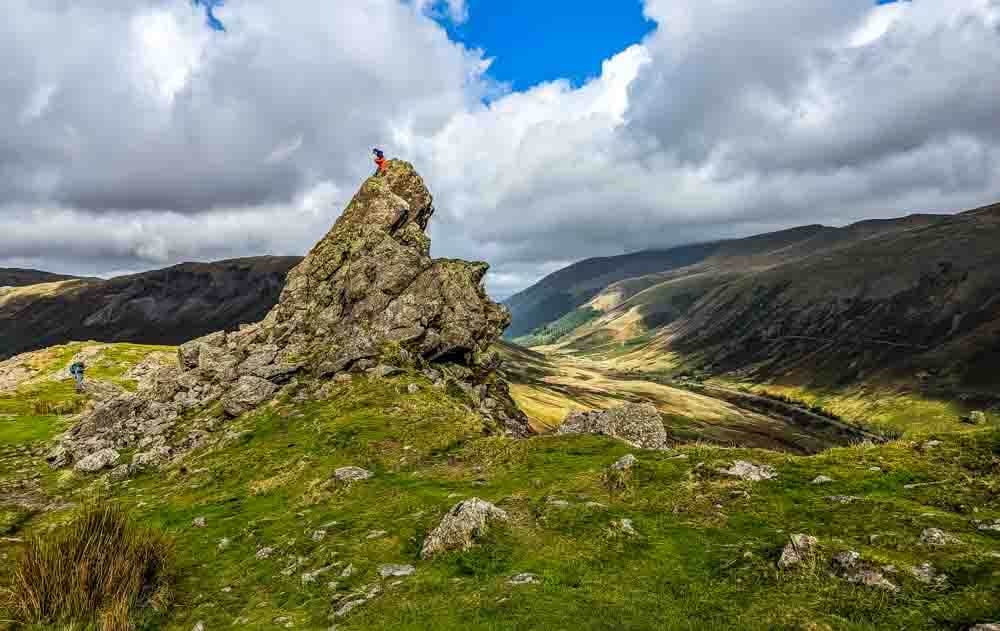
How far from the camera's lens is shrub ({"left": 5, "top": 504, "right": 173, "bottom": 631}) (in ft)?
60.4

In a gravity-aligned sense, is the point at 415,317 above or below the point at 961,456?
above

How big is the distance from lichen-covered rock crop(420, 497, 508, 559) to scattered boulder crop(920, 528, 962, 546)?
44.1ft

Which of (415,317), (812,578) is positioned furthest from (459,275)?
(812,578)

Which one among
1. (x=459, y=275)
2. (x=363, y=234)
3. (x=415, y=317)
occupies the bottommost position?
(x=415, y=317)

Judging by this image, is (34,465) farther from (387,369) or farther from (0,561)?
(387,369)

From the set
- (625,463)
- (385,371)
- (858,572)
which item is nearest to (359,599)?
(625,463)

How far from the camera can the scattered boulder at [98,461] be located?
44.0m

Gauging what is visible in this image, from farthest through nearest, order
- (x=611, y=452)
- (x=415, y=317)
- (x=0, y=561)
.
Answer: (x=415, y=317)
(x=611, y=452)
(x=0, y=561)

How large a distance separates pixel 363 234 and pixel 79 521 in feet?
165

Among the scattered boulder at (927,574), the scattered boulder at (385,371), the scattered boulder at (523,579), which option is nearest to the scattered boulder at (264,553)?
the scattered boulder at (523,579)

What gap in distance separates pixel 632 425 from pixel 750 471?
1462 centimetres

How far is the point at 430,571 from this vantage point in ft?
61.7

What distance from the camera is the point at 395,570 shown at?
19562 mm

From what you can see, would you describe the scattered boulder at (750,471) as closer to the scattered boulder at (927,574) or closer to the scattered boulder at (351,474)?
the scattered boulder at (927,574)
